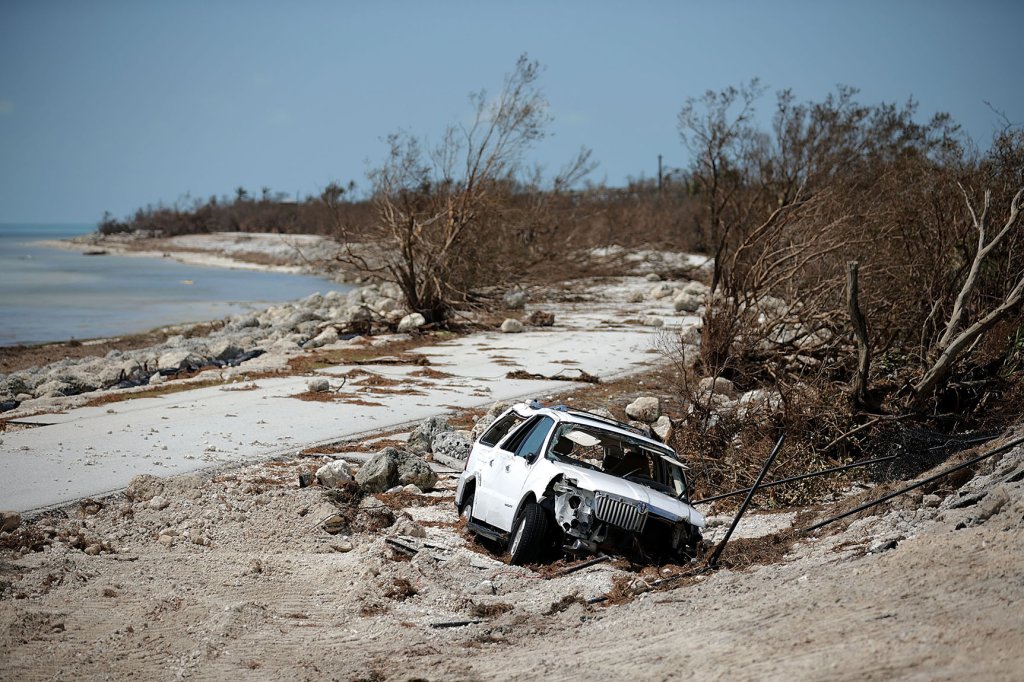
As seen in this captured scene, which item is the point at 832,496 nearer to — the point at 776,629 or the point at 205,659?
the point at 776,629

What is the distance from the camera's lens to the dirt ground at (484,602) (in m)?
6.80

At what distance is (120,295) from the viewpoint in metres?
53.7

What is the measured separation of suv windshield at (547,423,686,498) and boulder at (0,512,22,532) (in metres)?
5.39

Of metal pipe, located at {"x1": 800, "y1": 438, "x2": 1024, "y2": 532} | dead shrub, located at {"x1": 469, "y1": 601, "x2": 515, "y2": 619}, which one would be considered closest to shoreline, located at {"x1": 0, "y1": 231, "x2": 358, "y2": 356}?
dead shrub, located at {"x1": 469, "y1": 601, "x2": 515, "y2": 619}

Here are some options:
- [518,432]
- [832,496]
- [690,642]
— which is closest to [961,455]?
[832,496]

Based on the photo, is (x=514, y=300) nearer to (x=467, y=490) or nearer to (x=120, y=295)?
(x=467, y=490)

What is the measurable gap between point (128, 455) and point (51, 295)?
143ft

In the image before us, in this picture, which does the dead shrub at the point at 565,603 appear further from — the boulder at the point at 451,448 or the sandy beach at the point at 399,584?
the boulder at the point at 451,448

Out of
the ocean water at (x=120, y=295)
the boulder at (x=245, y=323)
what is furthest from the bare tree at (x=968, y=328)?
the ocean water at (x=120, y=295)

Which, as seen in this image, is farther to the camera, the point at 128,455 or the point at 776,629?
the point at 128,455

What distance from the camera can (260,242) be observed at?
97500 millimetres

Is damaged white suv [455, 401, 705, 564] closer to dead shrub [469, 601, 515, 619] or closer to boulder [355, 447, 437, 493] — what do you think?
dead shrub [469, 601, 515, 619]

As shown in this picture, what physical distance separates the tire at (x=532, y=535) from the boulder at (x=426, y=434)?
536 centimetres

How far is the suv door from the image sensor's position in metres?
10.1
